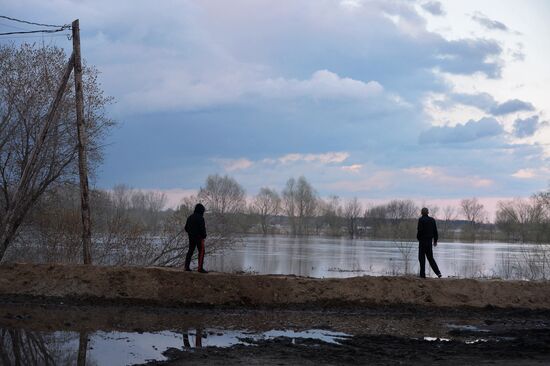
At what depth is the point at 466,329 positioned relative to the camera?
13.5m

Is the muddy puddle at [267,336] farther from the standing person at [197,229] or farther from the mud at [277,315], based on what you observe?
the standing person at [197,229]

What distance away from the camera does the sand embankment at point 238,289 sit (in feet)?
51.7

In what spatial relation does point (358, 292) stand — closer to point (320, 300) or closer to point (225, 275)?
point (320, 300)

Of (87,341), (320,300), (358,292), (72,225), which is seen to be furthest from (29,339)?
(72,225)

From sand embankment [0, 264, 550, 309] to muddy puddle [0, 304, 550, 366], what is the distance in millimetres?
469

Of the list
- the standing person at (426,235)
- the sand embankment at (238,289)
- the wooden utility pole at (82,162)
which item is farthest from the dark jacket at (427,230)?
the wooden utility pole at (82,162)

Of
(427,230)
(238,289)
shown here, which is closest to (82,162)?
(238,289)

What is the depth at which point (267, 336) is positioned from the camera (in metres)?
12.0

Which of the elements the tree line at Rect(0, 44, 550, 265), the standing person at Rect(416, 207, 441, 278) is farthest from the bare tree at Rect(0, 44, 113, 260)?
the standing person at Rect(416, 207, 441, 278)

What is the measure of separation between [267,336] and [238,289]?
414cm

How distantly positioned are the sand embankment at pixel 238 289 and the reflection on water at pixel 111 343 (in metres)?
3.32

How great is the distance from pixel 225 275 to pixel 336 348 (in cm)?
625

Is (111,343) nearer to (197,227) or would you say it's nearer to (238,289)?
(238,289)

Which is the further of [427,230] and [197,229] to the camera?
[427,230]
